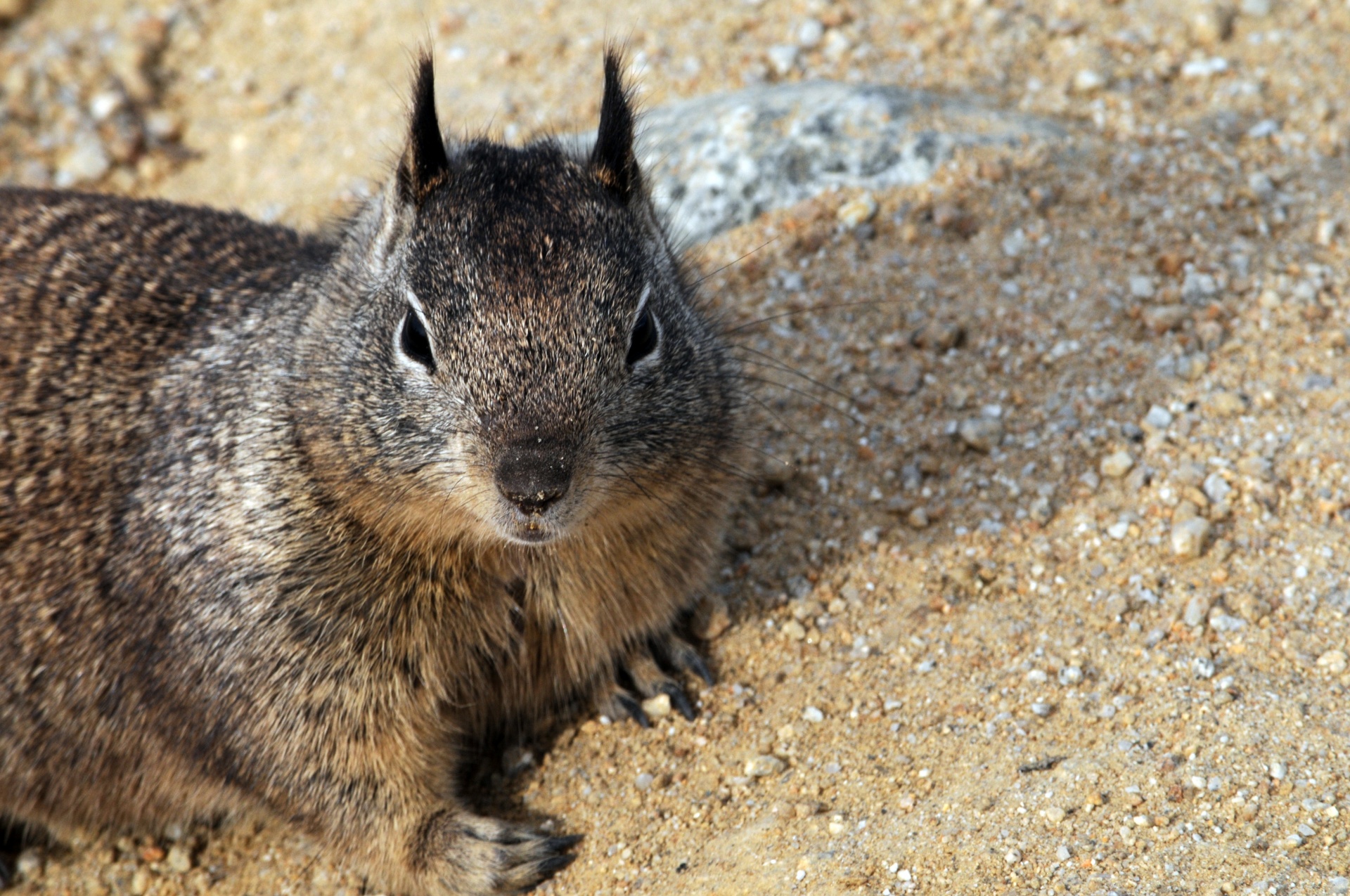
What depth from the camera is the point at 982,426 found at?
4734mm

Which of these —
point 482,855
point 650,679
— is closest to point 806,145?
point 650,679

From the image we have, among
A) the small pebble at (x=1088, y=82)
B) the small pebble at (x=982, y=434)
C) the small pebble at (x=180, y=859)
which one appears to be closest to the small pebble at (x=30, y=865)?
the small pebble at (x=180, y=859)

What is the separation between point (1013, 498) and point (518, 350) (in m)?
2.18

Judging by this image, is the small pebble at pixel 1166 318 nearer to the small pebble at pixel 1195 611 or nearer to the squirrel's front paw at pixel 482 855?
the small pebble at pixel 1195 611

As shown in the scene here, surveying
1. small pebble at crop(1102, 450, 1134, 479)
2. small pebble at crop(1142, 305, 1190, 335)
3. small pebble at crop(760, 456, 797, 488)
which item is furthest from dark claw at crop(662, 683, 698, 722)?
small pebble at crop(1142, 305, 1190, 335)

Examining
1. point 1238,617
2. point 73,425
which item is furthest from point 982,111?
point 73,425

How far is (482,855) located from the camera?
3.77 meters

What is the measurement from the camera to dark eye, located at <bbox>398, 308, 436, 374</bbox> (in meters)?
3.33

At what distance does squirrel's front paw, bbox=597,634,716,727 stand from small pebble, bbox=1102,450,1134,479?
1.61 metres

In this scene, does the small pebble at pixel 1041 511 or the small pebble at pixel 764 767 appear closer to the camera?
the small pebble at pixel 764 767

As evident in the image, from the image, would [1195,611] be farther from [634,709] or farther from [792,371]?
[634,709]

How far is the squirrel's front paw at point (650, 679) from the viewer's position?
166 inches

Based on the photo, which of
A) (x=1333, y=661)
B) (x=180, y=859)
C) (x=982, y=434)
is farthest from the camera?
(x=982, y=434)

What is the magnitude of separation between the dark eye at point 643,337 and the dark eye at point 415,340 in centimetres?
54
